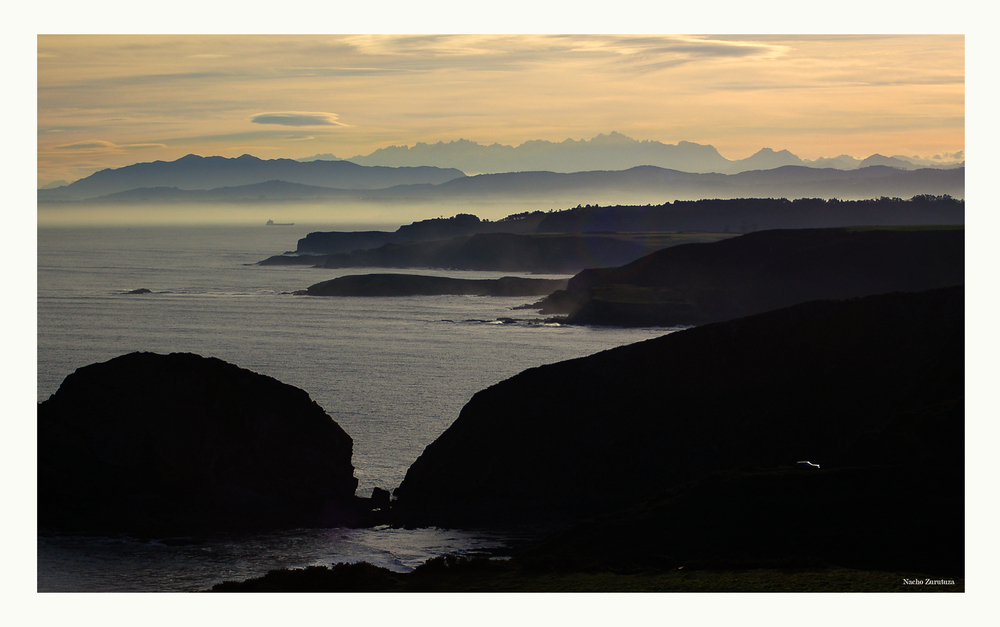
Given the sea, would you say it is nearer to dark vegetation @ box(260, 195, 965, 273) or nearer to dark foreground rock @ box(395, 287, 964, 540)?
dark foreground rock @ box(395, 287, 964, 540)

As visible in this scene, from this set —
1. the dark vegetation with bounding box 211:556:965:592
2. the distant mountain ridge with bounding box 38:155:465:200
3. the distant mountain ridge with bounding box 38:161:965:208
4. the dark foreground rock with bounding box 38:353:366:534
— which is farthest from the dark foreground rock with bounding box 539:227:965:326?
the dark vegetation with bounding box 211:556:965:592

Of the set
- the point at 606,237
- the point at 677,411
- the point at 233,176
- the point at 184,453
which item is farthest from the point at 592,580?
the point at 606,237

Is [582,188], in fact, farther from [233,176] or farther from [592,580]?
[592,580]

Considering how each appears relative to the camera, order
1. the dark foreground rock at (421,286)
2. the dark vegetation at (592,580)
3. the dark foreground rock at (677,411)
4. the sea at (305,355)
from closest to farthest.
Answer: the dark vegetation at (592,580), the sea at (305,355), the dark foreground rock at (677,411), the dark foreground rock at (421,286)

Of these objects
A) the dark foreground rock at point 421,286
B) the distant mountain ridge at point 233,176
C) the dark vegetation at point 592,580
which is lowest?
the dark vegetation at point 592,580

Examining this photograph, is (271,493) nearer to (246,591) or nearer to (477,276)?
(246,591)

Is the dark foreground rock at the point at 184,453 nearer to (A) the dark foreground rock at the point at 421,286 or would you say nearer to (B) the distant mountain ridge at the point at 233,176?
(B) the distant mountain ridge at the point at 233,176

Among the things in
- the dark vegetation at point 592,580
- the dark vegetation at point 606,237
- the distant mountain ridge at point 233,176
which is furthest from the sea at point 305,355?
the dark vegetation at point 606,237
